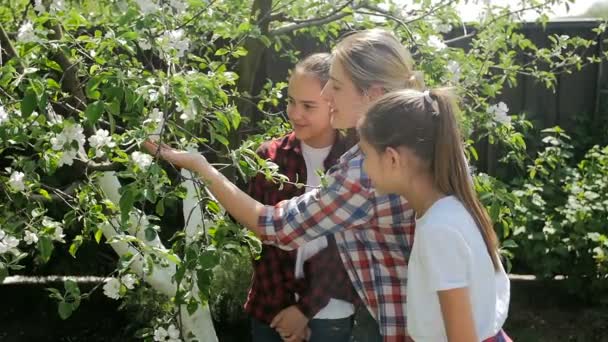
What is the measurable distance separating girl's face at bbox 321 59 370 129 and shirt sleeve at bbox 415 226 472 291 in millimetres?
418

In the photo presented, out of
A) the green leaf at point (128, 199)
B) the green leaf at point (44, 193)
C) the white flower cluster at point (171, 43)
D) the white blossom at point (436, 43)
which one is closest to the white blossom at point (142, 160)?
the green leaf at point (128, 199)

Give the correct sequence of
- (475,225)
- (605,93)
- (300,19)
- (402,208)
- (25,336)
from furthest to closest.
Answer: (605,93), (25,336), (300,19), (402,208), (475,225)

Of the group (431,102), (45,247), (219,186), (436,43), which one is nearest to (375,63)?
(431,102)

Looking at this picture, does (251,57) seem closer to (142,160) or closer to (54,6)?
→ (54,6)

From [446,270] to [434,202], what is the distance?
0.19 metres

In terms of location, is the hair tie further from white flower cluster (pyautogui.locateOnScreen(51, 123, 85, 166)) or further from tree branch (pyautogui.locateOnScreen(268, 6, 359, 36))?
tree branch (pyautogui.locateOnScreen(268, 6, 359, 36))

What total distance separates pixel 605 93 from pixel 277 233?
15.1ft

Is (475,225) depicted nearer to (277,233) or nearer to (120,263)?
(277,233)

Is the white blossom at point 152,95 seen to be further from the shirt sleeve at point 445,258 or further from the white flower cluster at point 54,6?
the shirt sleeve at point 445,258

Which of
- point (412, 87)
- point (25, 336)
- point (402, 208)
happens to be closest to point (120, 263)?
point (402, 208)

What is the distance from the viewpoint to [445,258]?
5.83 feet

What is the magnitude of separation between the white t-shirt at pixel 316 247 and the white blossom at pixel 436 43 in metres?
1.01

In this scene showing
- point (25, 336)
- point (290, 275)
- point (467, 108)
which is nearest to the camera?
point (290, 275)

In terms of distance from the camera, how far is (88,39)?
2.14 meters
